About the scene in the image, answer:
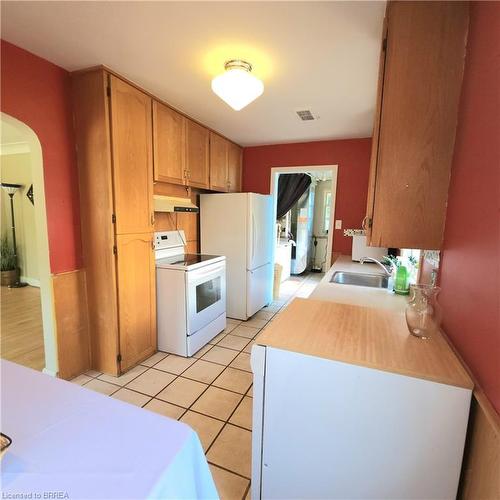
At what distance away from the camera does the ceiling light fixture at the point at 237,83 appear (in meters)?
1.73

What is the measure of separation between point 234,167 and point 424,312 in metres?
3.21

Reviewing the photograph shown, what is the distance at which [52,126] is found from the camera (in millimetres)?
1942

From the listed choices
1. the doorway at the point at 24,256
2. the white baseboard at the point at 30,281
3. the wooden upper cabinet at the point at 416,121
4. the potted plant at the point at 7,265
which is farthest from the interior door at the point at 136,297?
the potted plant at the point at 7,265

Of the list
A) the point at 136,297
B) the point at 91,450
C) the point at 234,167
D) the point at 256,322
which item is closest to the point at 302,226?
the point at 234,167

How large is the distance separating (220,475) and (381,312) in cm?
124

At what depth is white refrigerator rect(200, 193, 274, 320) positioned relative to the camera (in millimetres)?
3336

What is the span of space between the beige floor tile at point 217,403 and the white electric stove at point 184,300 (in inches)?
23.0

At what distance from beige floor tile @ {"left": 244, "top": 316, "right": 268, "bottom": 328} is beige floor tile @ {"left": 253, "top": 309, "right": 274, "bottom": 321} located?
70mm

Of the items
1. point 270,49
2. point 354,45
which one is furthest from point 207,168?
point 354,45

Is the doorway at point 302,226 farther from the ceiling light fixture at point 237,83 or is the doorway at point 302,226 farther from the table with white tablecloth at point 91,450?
the table with white tablecloth at point 91,450

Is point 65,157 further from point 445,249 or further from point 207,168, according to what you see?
point 445,249

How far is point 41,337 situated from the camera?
285 centimetres

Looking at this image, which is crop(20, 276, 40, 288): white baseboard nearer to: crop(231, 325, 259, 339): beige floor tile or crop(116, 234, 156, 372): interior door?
crop(116, 234, 156, 372): interior door

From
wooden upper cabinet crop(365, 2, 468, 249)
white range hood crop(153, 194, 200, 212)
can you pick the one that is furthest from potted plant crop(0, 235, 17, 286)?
wooden upper cabinet crop(365, 2, 468, 249)
